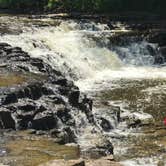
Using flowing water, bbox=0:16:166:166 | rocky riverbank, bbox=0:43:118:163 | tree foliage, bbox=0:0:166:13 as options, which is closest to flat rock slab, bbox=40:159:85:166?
rocky riverbank, bbox=0:43:118:163

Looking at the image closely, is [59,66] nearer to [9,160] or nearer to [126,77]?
[126,77]

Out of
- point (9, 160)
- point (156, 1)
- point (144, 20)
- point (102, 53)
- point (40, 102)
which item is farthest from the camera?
point (156, 1)

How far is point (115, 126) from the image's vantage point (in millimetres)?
19359

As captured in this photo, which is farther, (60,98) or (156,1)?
(156,1)

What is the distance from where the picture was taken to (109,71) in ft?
96.5

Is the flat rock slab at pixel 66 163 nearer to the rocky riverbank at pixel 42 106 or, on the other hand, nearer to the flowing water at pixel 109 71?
the rocky riverbank at pixel 42 106

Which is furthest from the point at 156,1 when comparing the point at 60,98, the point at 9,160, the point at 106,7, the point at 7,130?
the point at 9,160

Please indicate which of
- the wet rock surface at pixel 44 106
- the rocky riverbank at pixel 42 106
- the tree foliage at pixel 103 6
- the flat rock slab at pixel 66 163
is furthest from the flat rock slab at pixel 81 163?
the tree foliage at pixel 103 6

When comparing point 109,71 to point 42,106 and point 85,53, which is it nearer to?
point 85,53

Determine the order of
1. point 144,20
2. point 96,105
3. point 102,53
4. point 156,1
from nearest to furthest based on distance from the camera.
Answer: point 96,105 → point 102,53 → point 144,20 → point 156,1

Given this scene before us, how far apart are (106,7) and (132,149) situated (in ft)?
87.8

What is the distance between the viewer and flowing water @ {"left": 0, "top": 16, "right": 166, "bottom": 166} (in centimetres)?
1740

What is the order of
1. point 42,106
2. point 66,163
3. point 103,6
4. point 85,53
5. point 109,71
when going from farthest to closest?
point 103,6, point 85,53, point 109,71, point 42,106, point 66,163

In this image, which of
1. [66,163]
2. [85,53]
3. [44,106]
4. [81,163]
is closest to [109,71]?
[85,53]
